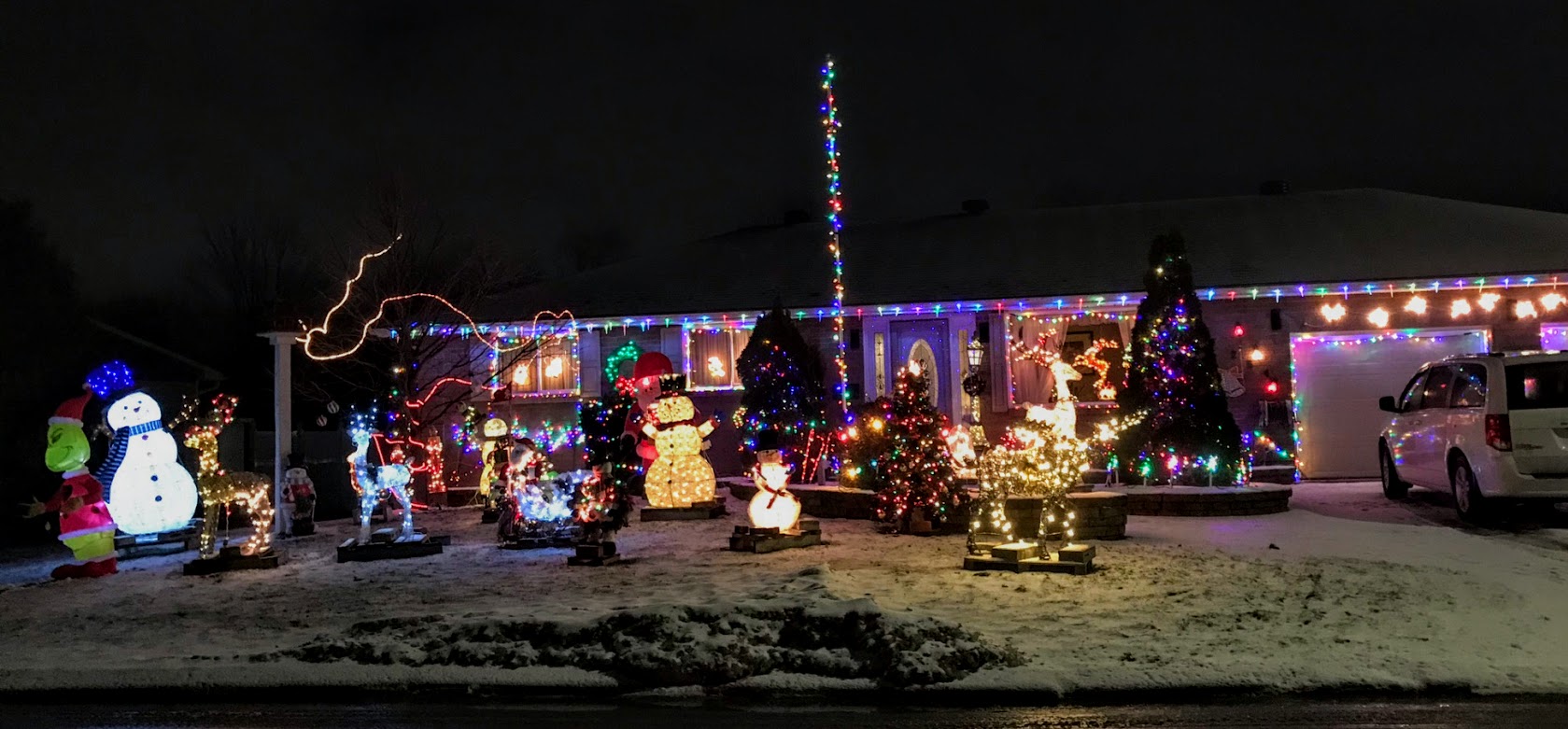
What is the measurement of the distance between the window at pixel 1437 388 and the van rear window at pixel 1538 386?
1.46 metres

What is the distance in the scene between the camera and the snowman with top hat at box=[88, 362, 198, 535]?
1212 cm

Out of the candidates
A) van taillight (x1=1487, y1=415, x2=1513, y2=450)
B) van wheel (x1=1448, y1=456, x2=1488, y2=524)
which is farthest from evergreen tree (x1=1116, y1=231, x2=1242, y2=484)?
van taillight (x1=1487, y1=415, x2=1513, y2=450)

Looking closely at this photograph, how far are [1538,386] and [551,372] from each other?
48.0 ft

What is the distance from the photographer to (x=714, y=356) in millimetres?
19250

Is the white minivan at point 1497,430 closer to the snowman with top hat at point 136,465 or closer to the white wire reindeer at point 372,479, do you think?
the white wire reindeer at point 372,479

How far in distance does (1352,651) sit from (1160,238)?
8682mm

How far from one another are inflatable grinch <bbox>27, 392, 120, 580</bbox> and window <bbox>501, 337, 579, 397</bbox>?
8416 millimetres

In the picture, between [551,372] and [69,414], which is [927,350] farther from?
[69,414]

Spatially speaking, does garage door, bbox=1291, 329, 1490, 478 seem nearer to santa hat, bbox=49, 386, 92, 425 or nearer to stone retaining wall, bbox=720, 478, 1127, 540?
stone retaining wall, bbox=720, 478, 1127, 540

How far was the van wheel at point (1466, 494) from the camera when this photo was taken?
1133 centimetres

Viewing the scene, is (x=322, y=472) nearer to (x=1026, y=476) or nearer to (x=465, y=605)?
(x=465, y=605)

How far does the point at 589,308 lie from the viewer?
62.2 feet

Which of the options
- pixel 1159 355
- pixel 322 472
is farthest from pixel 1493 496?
pixel 322 472

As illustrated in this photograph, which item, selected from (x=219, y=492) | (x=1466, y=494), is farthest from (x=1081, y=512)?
(x=219, y=492)
